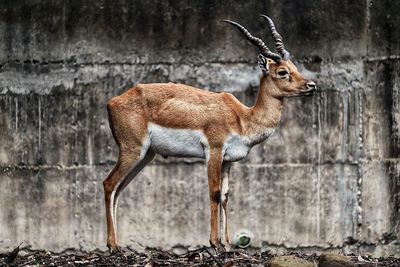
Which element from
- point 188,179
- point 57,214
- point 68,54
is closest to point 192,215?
point 188,179

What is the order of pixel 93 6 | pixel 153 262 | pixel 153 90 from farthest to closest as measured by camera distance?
pixel 93 6
pixel 153 90
pixel 153 262

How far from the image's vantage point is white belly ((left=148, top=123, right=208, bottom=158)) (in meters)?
10.5

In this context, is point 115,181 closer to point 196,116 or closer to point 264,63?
point 196,116

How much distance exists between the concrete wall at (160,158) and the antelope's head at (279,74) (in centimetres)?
227

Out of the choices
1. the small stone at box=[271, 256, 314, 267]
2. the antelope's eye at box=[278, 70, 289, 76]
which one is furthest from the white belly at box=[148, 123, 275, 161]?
the small stone at box=[271, 256, 314, 267]

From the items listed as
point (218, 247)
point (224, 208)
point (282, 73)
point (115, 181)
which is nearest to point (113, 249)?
point (115, 181)

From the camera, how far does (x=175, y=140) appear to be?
1052cm

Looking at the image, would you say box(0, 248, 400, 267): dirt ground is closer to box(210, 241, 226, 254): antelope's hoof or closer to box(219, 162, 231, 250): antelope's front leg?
box(210, 241, 226, 254): antelope's hoof

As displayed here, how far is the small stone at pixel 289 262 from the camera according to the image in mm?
9312

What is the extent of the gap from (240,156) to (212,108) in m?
0.52

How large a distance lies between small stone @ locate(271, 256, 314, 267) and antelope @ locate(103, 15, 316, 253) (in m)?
1.04

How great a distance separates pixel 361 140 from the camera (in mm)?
12859

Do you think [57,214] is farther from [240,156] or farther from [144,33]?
[240,156]

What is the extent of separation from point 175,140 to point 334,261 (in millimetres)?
1958
